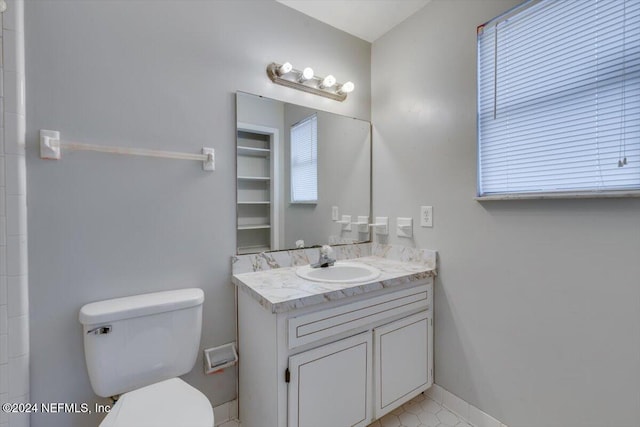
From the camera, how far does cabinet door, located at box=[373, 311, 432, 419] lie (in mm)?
1451

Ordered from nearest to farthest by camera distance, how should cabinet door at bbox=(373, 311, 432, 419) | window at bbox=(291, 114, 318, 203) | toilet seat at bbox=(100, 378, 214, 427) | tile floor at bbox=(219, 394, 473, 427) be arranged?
toilet seat at bbox=(100, 378, 214, 427) → cabinet door at bbox=(373, 311, 432, 419) → tile floor at bbox=(219, 394, 473, 427) → window at bbox=(291, 114, 318, 203)

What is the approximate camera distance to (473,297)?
5.09 feet

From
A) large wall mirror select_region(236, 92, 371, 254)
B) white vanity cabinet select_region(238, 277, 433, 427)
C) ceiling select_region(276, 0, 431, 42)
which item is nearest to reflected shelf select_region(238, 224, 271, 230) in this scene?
large wall mirror select_region(236, 92, 371, 254)

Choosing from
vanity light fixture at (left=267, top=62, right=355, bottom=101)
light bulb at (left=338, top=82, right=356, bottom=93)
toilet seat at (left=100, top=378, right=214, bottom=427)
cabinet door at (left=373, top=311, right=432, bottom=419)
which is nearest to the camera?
toilet seat at (left=100, top=378, right=214, bottom=427)

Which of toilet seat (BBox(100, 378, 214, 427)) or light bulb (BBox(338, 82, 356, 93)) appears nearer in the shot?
toilet seat (BBox(100, 378, 214, 427))

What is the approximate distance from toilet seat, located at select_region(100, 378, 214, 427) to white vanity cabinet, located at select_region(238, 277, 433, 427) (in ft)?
0.97

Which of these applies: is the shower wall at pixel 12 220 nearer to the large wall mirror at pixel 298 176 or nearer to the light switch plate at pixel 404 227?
the large wall mirror at pixel 298 176

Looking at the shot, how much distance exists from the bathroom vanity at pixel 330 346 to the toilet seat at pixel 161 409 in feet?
0.97

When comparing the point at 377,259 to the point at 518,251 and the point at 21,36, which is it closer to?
the point at 518,251

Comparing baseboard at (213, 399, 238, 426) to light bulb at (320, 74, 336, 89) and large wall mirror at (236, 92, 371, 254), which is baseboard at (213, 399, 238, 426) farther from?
light bulb at (320, 74, 336, 89)

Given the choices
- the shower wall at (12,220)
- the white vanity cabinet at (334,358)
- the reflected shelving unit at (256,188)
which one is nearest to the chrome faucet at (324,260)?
the reflected shelving unit at (256,188)

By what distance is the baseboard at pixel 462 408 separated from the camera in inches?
58.7

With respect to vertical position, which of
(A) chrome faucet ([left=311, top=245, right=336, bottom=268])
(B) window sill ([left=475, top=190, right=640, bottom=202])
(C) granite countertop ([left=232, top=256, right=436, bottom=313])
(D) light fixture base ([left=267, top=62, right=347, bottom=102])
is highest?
(D) light fixture base ([left=267, top=62, right=347, bottom=102])

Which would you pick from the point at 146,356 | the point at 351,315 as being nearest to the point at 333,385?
the point at 351,315
